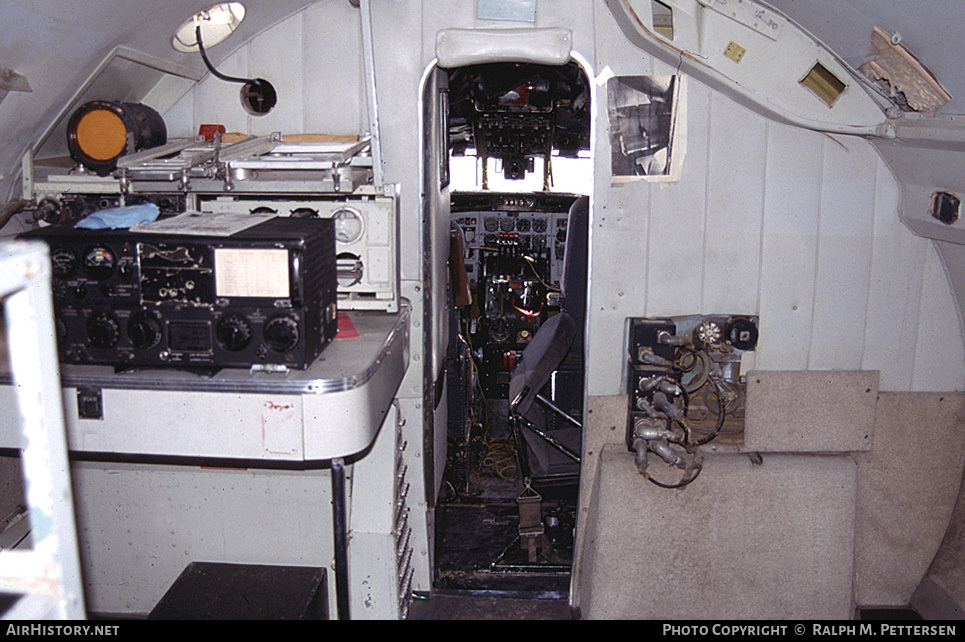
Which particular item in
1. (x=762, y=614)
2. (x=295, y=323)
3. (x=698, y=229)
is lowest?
(x=762, y=614)

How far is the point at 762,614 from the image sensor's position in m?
3.00

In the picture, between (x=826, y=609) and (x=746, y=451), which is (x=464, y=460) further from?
(x=826, y=609)

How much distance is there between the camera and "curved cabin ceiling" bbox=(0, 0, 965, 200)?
2016 mm

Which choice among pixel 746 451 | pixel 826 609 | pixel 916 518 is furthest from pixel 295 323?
pixel 916 518

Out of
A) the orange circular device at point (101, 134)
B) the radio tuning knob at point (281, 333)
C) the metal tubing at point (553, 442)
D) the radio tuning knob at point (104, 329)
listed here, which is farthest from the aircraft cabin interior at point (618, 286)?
the radio tuning knob at point (104, 329)

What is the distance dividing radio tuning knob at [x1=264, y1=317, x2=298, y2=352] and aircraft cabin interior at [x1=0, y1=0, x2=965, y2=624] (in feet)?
0.93

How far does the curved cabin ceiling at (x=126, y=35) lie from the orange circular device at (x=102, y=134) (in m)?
0.09

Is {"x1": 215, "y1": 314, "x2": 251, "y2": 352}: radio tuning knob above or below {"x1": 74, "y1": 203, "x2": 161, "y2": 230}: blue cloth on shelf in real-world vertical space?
below

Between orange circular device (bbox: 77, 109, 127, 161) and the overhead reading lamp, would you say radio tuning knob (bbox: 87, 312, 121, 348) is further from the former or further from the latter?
the overhead reading lamp

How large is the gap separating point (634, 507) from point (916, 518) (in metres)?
1.33

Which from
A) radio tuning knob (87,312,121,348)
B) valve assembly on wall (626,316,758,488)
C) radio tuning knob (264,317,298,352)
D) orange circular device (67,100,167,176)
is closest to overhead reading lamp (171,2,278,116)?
orange circular device (67,100,167,176)

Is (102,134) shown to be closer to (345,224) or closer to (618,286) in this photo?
(345,224)

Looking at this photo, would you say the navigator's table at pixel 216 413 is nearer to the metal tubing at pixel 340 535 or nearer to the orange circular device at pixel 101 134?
the metal tubing at pixel 340 535

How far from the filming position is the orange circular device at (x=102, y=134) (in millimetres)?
2598
